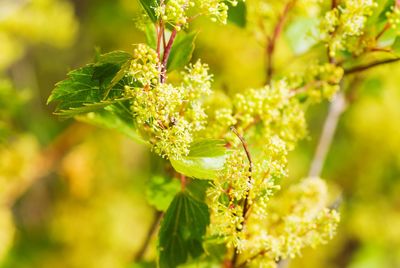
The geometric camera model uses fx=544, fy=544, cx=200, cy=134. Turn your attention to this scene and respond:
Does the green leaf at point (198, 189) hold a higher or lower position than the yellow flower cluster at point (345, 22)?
lower

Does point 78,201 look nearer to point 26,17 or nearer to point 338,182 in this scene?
point 26,17

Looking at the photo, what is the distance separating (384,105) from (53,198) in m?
1.76

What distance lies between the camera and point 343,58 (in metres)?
1.13

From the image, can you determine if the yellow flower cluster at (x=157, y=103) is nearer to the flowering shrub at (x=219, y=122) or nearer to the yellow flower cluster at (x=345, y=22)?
the flowering shrub at (x=219, y=122)

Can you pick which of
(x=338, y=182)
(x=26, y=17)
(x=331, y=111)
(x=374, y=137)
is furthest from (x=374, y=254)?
(x=26, y=17)

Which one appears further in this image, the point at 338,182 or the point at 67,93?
the point at 338,182

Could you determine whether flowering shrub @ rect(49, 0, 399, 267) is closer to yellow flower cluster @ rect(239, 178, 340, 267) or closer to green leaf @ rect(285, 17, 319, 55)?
yellow flower cluster @ rect(239, 178, 340, 267)

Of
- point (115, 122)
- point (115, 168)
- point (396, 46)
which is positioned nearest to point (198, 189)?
point (115, 122)

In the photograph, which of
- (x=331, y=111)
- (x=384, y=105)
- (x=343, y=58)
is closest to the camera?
(x=343, y=58)

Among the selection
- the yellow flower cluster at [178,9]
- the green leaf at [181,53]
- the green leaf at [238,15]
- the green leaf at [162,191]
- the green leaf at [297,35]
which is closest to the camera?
the yellow flower cluster at [178,9]

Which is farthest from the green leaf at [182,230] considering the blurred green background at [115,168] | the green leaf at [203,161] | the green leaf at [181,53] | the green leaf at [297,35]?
the blurred green background at [115,168]

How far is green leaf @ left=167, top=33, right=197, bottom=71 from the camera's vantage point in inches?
35.0

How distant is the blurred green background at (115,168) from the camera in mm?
2258

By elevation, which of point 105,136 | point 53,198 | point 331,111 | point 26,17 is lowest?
point 53,198
